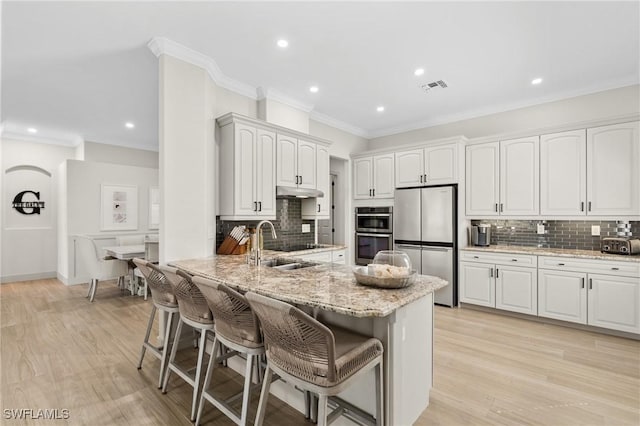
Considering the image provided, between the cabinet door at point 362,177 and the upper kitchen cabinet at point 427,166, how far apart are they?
524 mm

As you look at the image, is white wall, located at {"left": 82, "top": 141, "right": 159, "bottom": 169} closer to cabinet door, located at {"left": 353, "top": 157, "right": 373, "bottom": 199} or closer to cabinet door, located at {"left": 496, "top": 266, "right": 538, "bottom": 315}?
cabinet door, located at {"left": 353, "top": 157, "right": 373, "bottom": 199}

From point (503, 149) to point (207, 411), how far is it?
4.52 meters

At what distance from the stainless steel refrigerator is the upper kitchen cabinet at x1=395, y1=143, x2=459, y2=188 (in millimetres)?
135

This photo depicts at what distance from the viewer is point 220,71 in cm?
345

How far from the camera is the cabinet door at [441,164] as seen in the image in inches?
175

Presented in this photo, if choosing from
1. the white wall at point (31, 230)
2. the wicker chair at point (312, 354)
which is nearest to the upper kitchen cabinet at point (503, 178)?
the wicker chair at point (312, 354)

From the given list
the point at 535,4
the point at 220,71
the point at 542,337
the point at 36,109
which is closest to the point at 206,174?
the point at 220,71

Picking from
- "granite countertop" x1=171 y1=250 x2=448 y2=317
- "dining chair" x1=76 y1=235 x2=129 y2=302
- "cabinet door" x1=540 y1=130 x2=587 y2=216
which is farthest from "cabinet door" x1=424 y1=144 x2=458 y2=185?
"dining chair" x1=76 y1=235 x2=129 y2=302

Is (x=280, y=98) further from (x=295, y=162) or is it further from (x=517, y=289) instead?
(x=517, y=289)

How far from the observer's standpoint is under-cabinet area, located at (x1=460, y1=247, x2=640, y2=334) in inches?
128

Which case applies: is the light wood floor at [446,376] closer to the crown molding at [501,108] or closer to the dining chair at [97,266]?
the dining chair at [97,266]

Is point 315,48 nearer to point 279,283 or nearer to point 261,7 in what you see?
point 261,7

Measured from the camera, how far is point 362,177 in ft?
17.9

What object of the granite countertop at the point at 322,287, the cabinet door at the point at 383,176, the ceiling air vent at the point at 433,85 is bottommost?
the granite countertop at the point at 322,287
